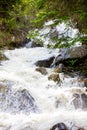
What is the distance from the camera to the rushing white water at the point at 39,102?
721 cm

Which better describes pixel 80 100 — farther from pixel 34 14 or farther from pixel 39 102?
pixel 34 14

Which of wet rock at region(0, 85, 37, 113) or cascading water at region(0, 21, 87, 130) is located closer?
cascading water at region(0, 21, 87, 130)

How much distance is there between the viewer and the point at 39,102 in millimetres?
8672

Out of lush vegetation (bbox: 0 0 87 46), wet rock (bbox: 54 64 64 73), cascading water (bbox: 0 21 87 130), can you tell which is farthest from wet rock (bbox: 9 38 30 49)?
cascading water (bbox: 0 21 87 130)

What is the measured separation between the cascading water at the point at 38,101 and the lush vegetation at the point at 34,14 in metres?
1.91

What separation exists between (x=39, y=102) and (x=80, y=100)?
3.90 feet

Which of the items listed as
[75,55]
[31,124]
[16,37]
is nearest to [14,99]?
[31,124]

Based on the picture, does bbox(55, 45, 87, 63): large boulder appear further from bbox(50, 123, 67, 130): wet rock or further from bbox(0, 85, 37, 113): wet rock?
bbox(50, 123, 67, 130): wet rock

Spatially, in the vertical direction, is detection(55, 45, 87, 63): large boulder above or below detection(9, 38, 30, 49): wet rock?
below

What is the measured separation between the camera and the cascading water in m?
7.26

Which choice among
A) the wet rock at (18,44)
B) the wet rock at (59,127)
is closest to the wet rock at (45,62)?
the wet rock at (18,44)

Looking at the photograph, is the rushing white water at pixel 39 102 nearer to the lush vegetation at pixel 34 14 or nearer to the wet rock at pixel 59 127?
the wet rock at pixel 59 127

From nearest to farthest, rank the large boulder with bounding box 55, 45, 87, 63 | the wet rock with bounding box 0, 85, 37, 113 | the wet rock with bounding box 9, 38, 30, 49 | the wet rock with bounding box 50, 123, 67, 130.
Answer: the wet rock with bounding box 50, 123, 67, 130
the wet rock with bounding box 0, 85, 37, 113
the large boulder with bounding box 55, 45, 87, 63
the wet rock with bounding box 9, 38, 30, 49

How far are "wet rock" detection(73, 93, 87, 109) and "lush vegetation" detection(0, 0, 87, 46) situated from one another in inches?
74.3
